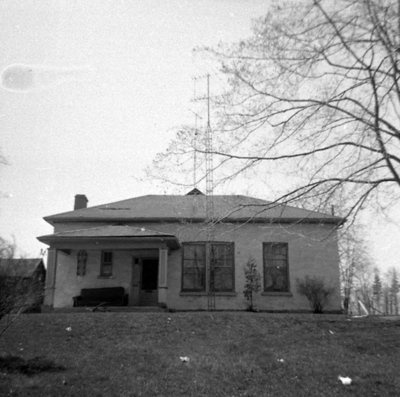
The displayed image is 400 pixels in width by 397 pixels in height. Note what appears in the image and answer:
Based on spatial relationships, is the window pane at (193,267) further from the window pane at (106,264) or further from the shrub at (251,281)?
the window pane at (106,264)

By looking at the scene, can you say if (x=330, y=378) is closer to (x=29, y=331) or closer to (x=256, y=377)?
(x=256, y=377)

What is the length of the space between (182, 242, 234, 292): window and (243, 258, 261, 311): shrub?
0.74 m

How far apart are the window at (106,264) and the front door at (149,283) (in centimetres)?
148

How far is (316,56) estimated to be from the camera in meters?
6.75

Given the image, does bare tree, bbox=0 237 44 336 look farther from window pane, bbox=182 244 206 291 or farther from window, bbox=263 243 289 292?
window, bbox=263 243 289 292

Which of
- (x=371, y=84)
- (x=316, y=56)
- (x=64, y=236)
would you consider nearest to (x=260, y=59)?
(x=316, y=56)

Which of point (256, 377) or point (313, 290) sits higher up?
point (313, 290)

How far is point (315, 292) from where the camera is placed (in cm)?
1738

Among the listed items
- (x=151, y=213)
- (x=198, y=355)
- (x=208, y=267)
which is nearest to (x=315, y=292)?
(x=208, y=267)

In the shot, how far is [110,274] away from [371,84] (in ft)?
45.8

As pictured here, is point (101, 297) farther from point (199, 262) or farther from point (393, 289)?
point (393, 289)

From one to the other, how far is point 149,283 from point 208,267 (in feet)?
9.03

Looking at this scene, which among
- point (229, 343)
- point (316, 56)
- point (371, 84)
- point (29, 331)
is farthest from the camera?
point (29, 331)

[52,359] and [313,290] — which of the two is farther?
[313,290]
